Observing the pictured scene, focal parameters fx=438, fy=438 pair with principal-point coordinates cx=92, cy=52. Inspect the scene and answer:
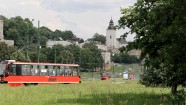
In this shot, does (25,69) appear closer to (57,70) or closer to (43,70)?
(43,70)

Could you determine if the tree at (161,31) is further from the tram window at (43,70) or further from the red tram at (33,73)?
the tram window at (43,70)

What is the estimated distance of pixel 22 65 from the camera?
157 ft

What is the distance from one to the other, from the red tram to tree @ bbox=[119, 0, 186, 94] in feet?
85.2

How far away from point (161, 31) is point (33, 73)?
109 feet

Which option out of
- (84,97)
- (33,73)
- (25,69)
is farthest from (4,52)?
(84,97)

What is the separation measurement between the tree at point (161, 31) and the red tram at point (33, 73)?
25972 millimetres

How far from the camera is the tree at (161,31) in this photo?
16734 mm

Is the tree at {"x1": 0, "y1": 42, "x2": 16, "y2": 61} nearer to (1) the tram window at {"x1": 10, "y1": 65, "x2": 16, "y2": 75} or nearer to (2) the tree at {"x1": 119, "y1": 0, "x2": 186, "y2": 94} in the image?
(1) the tram window at {"x1": 10, "y1": 65, "x2": 16, "y2": 75}

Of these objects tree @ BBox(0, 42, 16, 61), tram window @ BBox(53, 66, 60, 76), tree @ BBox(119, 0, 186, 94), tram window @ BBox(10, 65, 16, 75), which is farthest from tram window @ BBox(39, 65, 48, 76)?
tree @ BBox(0, 42, 16, 61)

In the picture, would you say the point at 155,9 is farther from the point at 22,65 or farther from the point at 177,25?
the point at 22,65

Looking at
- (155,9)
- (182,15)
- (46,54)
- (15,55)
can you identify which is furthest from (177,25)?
(46,54)

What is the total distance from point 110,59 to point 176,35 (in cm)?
17508

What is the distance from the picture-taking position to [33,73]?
162 feet

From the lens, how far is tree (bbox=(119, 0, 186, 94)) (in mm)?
16734
